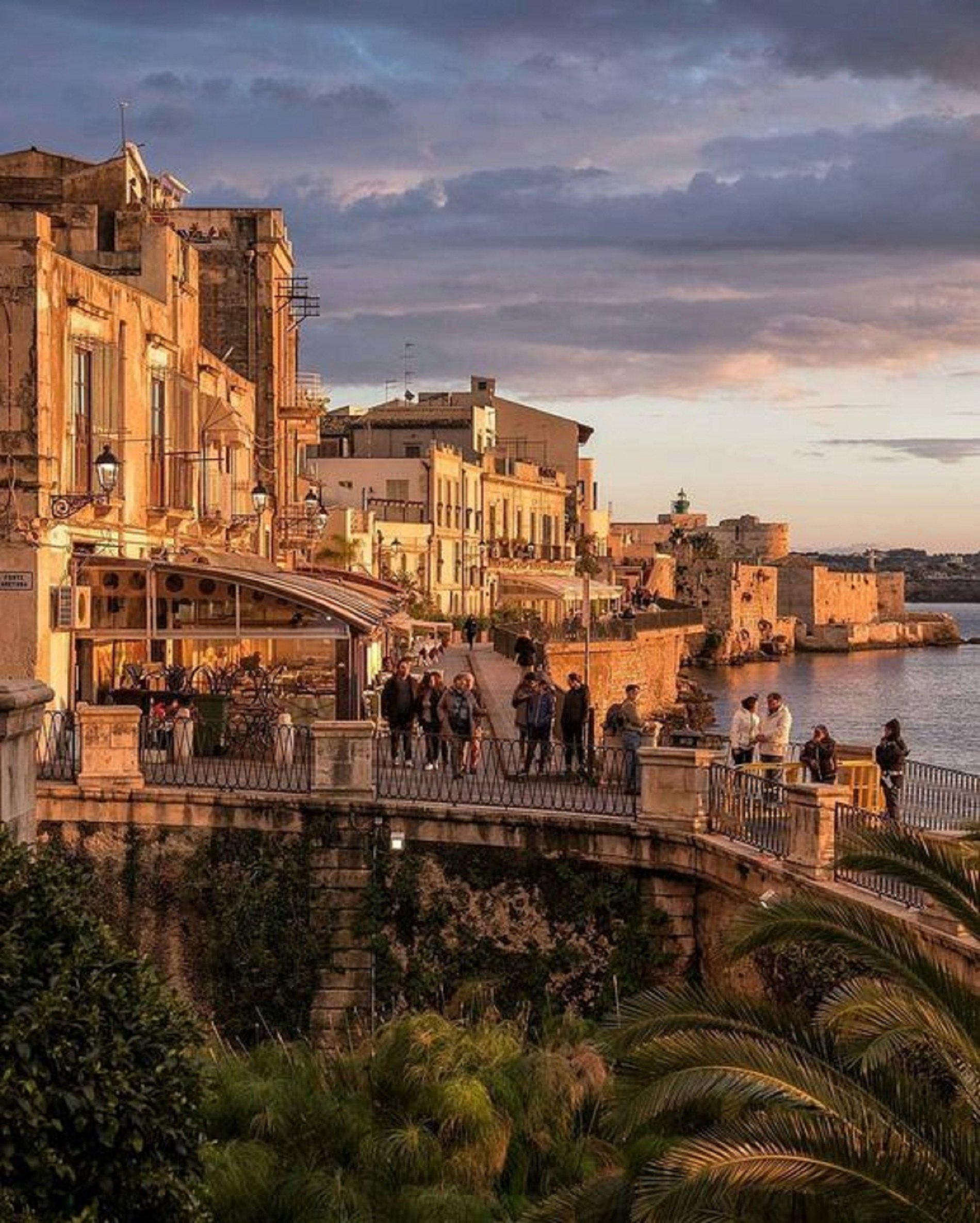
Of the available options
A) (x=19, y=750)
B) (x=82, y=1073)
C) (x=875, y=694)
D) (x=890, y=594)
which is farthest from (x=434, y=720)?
(x=890, y=594)

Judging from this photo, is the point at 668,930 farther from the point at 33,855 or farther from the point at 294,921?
the point at 33,855

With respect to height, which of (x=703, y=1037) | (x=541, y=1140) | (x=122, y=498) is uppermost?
(x=122, y=498)

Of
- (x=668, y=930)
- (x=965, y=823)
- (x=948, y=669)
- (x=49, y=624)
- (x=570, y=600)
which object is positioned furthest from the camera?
(x=948, y=669)

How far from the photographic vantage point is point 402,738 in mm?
22203

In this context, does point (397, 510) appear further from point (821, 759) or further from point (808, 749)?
point (821, 759)

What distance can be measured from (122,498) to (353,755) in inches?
328

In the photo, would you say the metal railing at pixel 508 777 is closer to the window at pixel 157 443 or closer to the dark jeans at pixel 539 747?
the dark jeans at pixel 539 747

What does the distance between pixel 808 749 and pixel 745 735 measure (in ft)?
5.68

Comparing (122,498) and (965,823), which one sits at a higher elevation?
(122,498)

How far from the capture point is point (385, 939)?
19.5m

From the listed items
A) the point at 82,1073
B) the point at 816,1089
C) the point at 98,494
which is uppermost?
the point at 98,494

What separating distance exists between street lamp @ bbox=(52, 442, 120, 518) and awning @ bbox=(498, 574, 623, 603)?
5000cm

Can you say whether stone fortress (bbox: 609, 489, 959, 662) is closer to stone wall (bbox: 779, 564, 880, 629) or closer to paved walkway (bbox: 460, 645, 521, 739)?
stone wall (bbox: 779, 564, 880, 629)

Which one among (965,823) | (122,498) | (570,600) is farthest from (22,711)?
(570,600)
